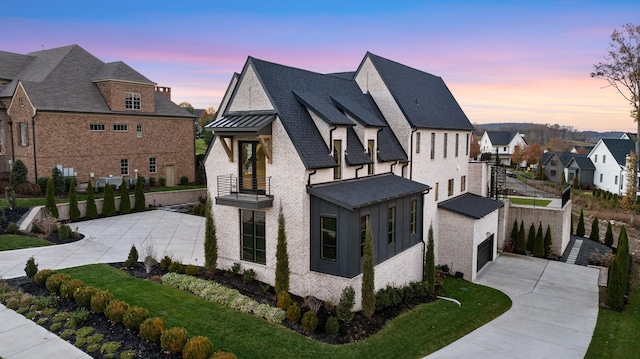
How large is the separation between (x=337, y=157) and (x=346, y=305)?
5840 millimetres

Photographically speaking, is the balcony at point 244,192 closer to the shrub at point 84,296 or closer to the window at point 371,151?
the window at point 371,151

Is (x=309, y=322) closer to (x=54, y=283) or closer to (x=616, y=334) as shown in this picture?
(x=54, y=283)

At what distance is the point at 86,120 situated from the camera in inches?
1373

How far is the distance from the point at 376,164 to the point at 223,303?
9.22 meters

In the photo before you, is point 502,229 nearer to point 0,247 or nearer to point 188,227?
point 188,227

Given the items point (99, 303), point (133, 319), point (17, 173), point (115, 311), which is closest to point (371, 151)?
point (133, 319)

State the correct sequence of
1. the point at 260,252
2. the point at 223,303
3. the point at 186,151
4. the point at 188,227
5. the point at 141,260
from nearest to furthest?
the point at 223,303, the point at 260,252, the point at 141,260, the point at 188,227, the point at 186,151

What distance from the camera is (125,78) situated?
124ft

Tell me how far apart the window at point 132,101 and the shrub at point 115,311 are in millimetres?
28900

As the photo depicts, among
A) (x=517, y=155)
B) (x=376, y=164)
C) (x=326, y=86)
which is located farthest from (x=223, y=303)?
(x=517, y=155)

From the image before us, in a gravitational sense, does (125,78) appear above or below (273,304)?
above

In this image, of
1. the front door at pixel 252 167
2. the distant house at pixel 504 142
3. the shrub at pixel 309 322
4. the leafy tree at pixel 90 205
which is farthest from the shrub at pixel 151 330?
the distant house at pixel 504 142

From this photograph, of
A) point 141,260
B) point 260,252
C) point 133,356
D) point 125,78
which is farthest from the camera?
point 125,78

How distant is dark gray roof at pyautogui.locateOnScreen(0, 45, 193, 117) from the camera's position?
33688 mm
